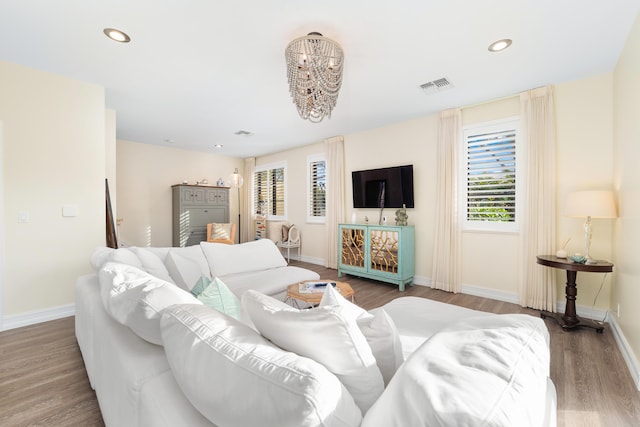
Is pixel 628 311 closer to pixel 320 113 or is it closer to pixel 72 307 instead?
pixel 320 113

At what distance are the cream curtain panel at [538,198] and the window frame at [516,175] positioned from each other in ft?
0.29

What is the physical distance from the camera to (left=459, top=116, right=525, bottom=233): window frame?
3.57 m

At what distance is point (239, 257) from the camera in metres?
3.26

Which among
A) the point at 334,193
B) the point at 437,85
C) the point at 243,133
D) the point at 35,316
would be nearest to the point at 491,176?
the point at 437,85

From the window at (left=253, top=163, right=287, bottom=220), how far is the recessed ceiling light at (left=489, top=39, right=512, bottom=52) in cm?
479

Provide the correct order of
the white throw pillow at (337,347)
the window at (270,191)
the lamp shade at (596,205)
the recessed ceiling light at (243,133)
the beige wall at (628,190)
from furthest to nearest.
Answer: the window at (270,191) → the recessed ceiling light at (243,133) → the lamp shade at (596,205) → the beige wall at (628,190) → the white throw pillow at (337,347)

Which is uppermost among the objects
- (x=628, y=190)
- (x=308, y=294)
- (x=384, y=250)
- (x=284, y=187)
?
(x=284, y=187)

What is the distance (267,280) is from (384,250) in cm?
211

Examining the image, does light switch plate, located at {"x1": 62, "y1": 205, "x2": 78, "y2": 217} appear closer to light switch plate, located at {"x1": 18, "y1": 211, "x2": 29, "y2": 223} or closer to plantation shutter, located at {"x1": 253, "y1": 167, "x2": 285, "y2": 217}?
light switch plate, located at {"x1": 18, "y1": 211, "x2": 29, "y2": 223}

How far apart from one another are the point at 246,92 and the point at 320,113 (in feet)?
4.42

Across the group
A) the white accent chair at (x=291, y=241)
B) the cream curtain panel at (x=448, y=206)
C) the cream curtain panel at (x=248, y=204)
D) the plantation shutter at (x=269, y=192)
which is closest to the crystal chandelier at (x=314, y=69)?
the cream curtain panel at (x=448, y=206)

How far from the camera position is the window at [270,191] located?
22.6 feet

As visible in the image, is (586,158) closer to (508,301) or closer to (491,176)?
(491,176)

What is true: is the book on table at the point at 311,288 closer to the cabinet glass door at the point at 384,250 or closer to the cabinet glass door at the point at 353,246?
the cabinet glass door at the point at 384,250
